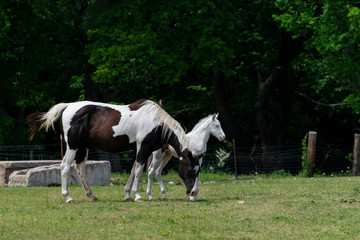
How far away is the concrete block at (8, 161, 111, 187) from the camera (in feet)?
55.2

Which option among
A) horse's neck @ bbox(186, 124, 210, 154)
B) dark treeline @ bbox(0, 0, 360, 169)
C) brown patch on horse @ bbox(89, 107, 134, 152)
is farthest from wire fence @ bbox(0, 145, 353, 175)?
brown patch on horse @ bbox(89, 107, 134, 152)

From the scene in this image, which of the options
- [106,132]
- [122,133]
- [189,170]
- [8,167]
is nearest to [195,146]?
[189,170]

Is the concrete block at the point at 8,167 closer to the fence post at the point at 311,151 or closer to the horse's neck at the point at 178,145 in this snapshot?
the horse's neck at the point at 178,145

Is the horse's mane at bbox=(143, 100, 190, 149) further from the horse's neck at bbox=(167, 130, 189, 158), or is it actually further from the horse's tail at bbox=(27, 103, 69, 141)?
the horse's tail at bbox=(27, 103, 69, 141)

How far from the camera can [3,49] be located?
26812 mm

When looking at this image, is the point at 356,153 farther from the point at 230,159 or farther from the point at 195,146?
the point at 195,146

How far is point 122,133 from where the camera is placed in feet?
41.7

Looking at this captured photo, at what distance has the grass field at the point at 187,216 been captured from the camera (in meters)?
8.24

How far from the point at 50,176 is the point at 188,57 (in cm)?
1124

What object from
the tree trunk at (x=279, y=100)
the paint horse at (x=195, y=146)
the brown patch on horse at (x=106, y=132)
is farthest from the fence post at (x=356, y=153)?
the brown patch on horse at (x=106, y=132)

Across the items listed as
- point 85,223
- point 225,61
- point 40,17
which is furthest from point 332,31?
point 85,223

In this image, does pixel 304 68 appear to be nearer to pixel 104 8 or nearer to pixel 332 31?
pixel 332 31

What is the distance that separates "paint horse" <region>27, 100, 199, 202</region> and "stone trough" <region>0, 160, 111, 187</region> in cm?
430

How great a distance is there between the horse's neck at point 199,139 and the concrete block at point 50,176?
4630 millimetres
